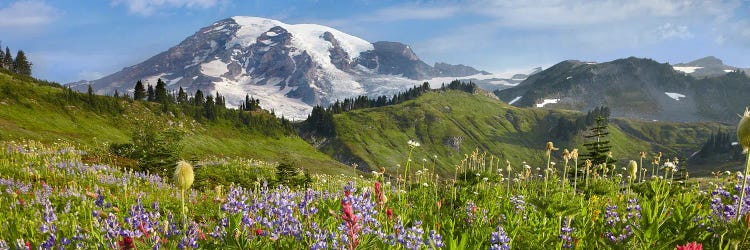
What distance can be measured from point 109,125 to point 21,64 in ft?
351

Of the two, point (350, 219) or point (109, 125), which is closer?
point (350, 219)

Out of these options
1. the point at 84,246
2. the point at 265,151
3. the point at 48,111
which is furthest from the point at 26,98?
the point at 84,246

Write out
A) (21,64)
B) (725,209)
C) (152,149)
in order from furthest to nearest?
(21,64)
(152,149)
(725,209)

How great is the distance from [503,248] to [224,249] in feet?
7.93

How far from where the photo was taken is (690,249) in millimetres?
3043

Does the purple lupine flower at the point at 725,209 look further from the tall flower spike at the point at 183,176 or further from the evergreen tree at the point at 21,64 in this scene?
the evergreen tree at the point at 21,64

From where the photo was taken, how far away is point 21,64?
178500 mm

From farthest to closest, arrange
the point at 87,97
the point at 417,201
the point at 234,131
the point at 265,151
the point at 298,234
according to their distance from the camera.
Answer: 1. the point at 234,131
2. the point at 265,151
3. the point at 87,97
4. the point at 417,201
5. the point at 298,234

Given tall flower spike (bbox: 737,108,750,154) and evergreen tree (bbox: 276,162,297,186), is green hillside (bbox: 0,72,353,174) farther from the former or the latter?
tall flower spike (bbox: 737,108,750,154)

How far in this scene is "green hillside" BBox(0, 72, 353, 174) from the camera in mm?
79625

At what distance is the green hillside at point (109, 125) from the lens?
79.6m

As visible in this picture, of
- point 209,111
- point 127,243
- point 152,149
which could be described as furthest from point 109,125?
point 127,243

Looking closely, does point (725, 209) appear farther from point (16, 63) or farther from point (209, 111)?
point (16, 63)

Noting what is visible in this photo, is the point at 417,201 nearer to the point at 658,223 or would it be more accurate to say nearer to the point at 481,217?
the point at 481,217
